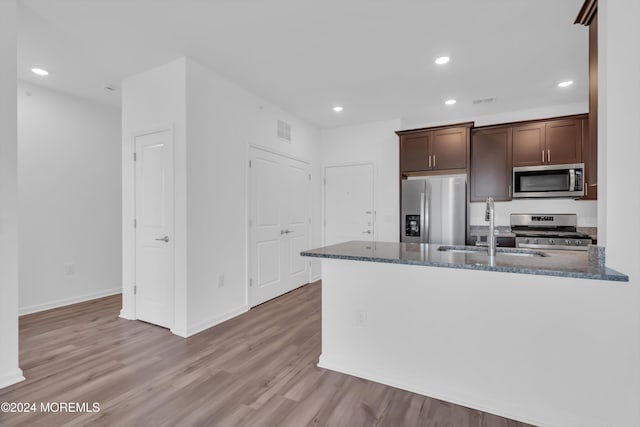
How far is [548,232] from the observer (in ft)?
13.2

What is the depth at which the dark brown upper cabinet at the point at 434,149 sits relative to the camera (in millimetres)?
4277

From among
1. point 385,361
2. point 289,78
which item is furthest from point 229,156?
point 385,361

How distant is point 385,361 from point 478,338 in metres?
0.63

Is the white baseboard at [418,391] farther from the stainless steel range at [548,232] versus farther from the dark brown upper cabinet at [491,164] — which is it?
the dark brown upper cabinet at [491,164]

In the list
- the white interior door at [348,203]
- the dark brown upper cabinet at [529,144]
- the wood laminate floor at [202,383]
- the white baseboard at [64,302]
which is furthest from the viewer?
the white interior door at [348,203]

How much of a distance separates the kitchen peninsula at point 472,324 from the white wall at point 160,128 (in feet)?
4.86

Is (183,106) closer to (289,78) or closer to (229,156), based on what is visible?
(229,156)

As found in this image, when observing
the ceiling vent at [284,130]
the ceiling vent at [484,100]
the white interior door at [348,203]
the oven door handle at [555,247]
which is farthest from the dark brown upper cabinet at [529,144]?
the ceiling vent at [284,130]

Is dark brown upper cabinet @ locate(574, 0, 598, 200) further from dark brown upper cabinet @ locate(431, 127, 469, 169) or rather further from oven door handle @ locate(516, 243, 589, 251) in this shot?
dark brown upper cabinet @ locate(431, 127, 469, 169)

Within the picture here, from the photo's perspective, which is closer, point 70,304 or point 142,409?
point 142,409

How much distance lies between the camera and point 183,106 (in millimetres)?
2883

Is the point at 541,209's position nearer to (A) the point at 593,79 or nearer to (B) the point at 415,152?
(B) the point at 415,152

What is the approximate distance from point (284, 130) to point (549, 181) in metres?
3.61

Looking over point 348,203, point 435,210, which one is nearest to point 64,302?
point 348,203
